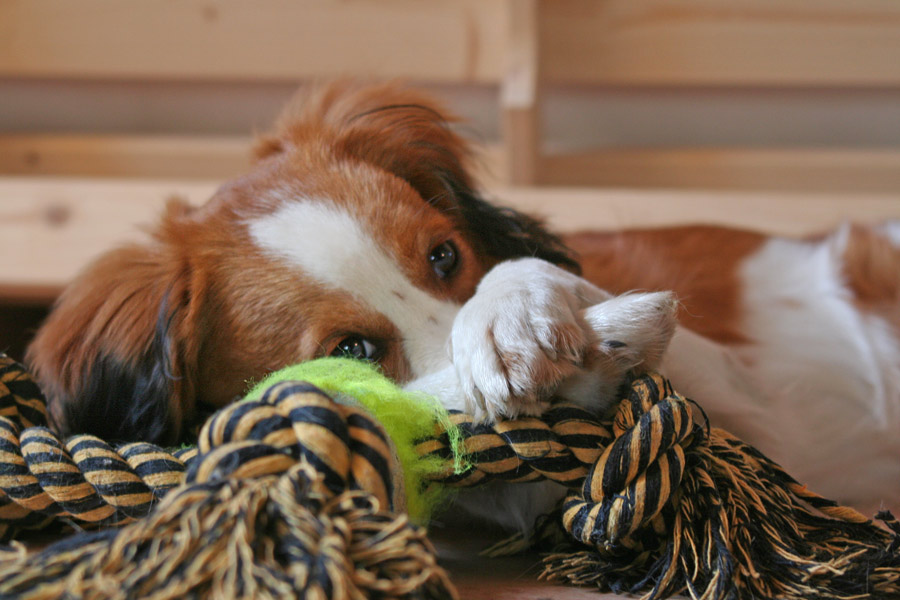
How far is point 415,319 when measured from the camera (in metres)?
0.88

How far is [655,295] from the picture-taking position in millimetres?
777

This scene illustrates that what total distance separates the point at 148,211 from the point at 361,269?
121cm

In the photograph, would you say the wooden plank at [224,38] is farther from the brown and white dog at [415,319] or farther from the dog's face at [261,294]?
the dog's face at [261,294]

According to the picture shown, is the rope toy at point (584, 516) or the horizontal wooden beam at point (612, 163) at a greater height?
the horizontal wooden beam at point (612, 163)

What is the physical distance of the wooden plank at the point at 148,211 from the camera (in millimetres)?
1831

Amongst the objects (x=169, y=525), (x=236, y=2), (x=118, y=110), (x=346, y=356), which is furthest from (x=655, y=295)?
(x=118, y=110)

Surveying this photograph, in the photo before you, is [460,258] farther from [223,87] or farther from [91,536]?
[223,87]

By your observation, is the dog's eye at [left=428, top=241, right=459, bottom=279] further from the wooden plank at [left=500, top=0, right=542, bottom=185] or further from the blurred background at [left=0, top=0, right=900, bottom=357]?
the wooden plank at [left=500, top=0, right=542, bottom=185]

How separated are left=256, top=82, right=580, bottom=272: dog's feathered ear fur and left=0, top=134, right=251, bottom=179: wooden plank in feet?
4.05

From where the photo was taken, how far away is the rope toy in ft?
1.67

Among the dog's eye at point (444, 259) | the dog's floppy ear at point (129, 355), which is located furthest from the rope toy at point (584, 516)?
the dog's eye at point (444, 259)

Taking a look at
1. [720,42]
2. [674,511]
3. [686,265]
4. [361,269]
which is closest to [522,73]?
[720,42]

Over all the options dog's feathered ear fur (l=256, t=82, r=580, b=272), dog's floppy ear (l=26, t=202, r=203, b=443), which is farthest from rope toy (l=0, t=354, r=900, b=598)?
dog's feathered ear fur (l=256, t=82, r=580, b=272)

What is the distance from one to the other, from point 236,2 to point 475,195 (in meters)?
1.59
